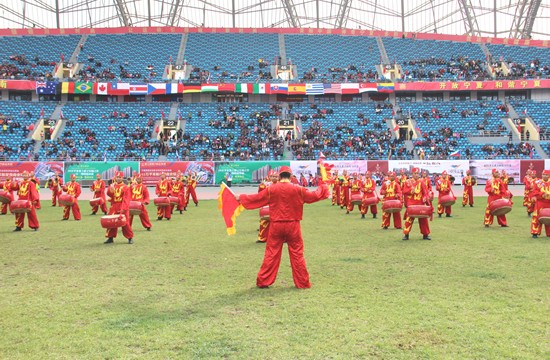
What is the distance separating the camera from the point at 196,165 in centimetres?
4319

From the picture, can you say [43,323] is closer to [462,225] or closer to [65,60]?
[462,225]

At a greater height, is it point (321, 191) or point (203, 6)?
point (203, 6)

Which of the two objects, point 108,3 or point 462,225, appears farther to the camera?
point 108,3

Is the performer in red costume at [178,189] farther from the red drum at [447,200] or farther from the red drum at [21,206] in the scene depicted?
the red drum at [447,200]

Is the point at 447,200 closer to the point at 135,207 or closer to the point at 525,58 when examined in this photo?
the point at 135,207

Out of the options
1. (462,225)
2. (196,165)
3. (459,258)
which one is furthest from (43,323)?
(196,165)

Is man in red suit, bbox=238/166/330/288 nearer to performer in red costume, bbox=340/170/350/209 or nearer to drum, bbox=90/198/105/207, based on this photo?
drum, bbox=90/198/105/207

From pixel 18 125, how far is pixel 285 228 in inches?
1875

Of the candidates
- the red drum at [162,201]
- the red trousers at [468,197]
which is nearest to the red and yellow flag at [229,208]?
the red drum at [162,201]

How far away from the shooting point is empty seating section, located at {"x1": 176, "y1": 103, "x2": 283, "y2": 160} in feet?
150

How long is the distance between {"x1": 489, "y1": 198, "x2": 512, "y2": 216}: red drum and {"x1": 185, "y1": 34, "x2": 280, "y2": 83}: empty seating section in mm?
42720

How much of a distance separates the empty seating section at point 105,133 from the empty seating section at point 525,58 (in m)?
38.6

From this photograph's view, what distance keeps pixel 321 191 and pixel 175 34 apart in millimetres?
61609

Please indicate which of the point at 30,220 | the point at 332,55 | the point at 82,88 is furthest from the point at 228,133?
the point at 30,220
